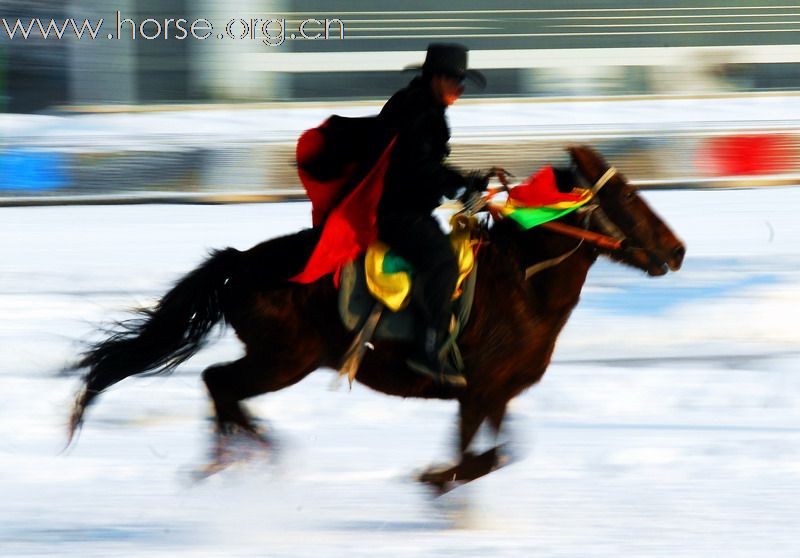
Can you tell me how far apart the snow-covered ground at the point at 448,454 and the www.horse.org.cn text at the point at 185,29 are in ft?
22.6

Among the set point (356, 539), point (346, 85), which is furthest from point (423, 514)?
point (346, 85)

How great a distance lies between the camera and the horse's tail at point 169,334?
500 cm

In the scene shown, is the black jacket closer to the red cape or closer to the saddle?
the red cape

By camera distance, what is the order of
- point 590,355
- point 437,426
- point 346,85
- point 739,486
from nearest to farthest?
point 739,486, point 437,426, point 590,355, point 346,85

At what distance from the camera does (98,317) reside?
9.06m

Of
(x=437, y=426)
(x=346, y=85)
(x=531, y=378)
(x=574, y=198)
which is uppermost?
(x=574, y=198)

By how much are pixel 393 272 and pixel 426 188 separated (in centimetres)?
35

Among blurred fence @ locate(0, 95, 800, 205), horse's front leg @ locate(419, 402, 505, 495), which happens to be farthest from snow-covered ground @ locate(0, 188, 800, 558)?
blurred fence @ locate(0, 95, 800, 205)

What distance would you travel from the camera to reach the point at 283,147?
49.3 ft

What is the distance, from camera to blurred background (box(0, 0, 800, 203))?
14945 millimetres

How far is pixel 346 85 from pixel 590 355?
8635 millimetres

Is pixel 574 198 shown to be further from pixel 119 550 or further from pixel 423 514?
pixel 119 550

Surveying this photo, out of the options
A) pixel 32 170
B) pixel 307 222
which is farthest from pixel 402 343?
pixel 32 170

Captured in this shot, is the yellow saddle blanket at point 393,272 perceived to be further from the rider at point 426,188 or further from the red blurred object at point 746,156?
the red blurred object at point 746,156
